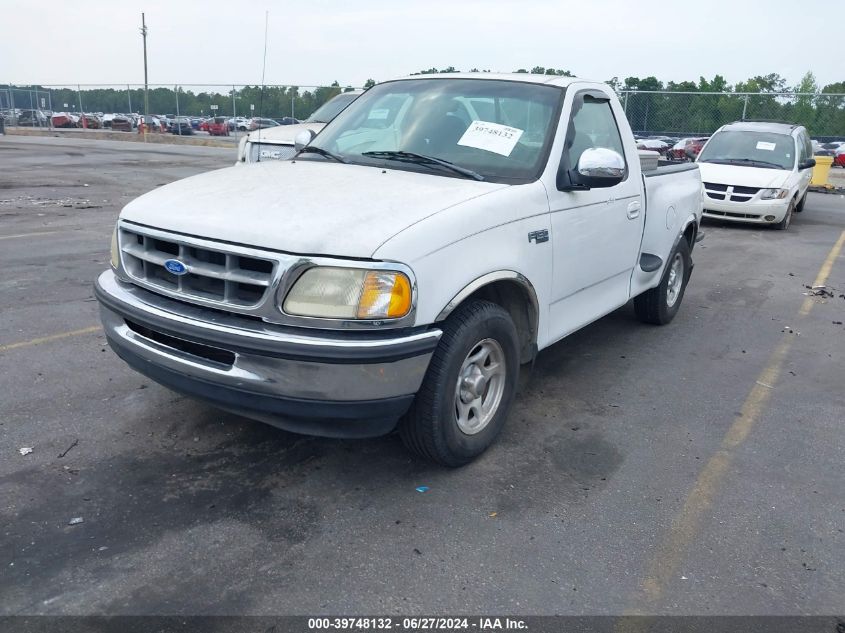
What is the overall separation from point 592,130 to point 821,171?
721 inches

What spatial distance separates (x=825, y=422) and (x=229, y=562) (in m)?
3.63

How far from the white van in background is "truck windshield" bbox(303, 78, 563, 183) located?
8.20 metres

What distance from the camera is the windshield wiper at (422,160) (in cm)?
391

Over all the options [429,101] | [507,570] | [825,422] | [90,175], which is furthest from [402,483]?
[90,175]

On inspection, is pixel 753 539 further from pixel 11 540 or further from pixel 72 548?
pixel 11 540

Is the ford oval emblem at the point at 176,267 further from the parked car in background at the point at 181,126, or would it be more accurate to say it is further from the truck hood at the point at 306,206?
the parked car in background at the point at 181,126

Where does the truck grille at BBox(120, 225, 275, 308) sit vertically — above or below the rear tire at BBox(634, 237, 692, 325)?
above

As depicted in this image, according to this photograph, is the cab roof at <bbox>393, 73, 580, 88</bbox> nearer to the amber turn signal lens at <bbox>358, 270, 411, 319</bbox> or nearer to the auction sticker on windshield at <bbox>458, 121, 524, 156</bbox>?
the auction sticker on windshield at <bbox>458, 121, 524, 156</bbox>

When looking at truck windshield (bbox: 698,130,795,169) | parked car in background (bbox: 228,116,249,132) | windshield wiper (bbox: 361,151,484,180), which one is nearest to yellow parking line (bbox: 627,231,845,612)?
windshield wiper (bbox: 361,151,484,180)

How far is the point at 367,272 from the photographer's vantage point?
300 centimetres

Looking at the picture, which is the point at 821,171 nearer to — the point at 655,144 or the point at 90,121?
the point at 655,144

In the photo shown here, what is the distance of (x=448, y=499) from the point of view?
3457 mm

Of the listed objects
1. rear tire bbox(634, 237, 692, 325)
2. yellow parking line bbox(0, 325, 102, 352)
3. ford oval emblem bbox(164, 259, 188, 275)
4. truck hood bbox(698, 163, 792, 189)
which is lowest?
yellow parking line bbox(0, 325, 102, 352)

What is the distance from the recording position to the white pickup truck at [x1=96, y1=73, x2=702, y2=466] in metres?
3.02
